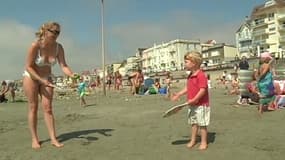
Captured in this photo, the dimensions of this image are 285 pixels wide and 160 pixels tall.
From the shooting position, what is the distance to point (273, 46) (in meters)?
97.4

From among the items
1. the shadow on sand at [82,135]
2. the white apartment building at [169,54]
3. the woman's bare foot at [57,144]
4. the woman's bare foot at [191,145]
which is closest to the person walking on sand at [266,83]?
the shadow on sand at [82,135]

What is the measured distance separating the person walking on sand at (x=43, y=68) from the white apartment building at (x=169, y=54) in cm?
13752

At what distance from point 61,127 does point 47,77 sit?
109 inches

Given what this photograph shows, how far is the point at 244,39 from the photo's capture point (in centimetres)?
11844

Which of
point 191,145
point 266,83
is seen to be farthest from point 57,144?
point 266,83

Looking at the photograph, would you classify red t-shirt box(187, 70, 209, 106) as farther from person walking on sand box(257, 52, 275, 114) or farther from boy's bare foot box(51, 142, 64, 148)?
person walking on sand box(257, 52, 275, 114)

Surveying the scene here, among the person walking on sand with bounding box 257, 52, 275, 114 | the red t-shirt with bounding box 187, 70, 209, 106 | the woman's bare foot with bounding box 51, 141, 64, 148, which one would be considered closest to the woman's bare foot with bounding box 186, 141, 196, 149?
the red t-shirt with bounding box 187, 70, 209, 106

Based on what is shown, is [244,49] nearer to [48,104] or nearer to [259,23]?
[259,23]

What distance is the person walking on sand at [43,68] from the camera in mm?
6561

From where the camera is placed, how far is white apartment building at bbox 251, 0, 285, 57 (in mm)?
95562

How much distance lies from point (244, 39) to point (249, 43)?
3.47 metres

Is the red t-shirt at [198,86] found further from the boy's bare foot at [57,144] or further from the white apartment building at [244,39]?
the white apartment building at [244,39]

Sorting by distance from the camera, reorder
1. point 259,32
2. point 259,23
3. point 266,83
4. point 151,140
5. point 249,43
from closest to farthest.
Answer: point 151,140 < point 266,83 < point 259,32 < point 259,23 < point 249,43

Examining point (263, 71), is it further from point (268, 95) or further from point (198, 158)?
point (198, 158)
